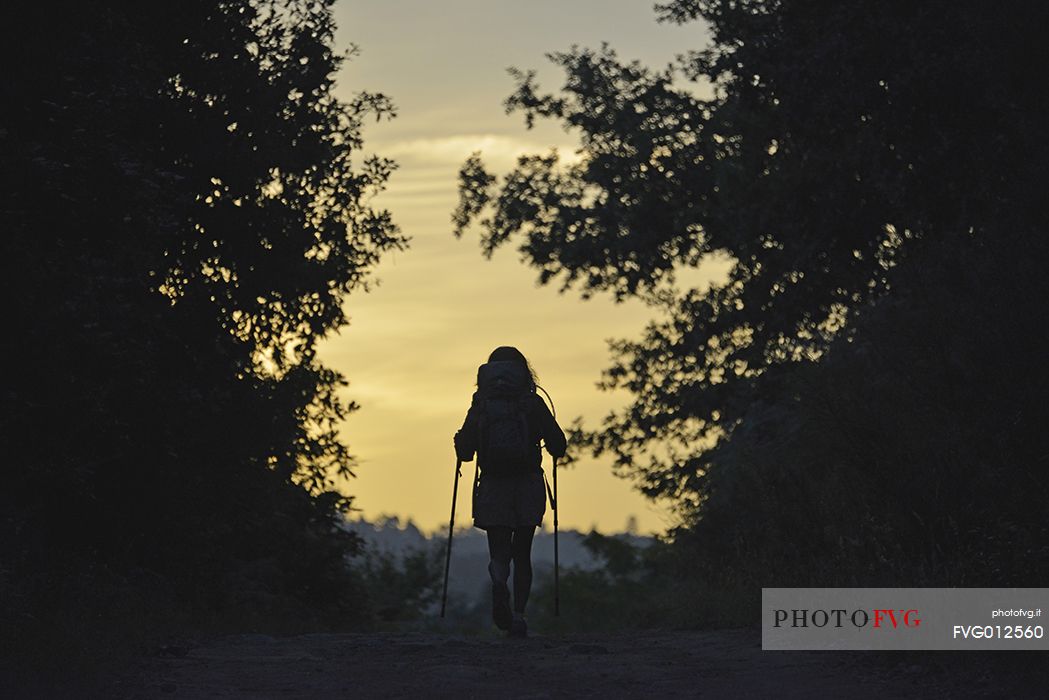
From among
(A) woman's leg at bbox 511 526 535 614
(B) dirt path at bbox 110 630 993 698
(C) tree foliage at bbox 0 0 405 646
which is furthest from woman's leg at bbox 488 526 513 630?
(C) tree foliage at bbox 0 0 405 646

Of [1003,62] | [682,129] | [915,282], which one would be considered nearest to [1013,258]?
[915,282]

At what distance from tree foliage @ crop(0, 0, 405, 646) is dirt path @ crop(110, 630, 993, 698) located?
2111 millimetres

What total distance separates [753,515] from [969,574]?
864 centimetres

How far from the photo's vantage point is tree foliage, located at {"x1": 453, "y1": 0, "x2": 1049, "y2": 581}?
13.9 m

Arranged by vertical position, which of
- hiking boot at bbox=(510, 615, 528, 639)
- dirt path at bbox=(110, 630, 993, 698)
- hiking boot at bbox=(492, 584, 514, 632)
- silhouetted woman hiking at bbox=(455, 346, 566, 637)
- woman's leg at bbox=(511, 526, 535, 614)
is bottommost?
dirt path at bbox=(110, 630, 993, 698)

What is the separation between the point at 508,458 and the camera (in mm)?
14195

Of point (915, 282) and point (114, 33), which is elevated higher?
point (114, 33)

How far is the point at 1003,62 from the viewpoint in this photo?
58.7ft

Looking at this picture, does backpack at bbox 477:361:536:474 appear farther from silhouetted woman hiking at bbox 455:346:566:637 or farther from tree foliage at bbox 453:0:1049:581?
tree foliage at bbox 453:0:1049:581

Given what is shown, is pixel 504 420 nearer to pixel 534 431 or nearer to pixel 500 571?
pixel 534 431

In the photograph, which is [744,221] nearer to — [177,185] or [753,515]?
[753,515]

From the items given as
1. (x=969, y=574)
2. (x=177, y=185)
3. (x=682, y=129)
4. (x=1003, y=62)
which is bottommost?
(x=969, y=574)

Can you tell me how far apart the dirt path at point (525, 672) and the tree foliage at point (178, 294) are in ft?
6.92

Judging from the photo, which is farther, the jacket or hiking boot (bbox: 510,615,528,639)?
the jacket
